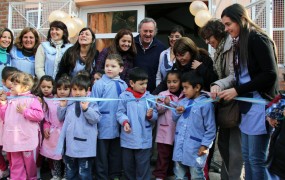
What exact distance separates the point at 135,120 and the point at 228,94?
1.13 m

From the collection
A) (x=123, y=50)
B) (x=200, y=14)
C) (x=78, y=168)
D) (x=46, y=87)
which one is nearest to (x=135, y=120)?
(x=78, y=168)

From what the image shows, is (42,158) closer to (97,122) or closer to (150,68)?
(97,122)

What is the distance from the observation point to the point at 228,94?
268cm

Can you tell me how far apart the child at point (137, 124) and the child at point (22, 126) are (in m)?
1.05

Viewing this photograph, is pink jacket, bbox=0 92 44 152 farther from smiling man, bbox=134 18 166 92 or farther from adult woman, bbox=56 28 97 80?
smiling man, bbox=134 18 166 92

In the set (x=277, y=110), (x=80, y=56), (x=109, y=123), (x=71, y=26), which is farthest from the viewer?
(x=71, y=26)

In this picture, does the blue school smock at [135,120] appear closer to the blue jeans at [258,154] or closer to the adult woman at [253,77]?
the adult woman at [253,77]

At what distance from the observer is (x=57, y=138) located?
3793 mm

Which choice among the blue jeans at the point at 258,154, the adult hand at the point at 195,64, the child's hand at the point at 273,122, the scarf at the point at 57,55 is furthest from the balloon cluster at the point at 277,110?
the scarf at the point at 57,55

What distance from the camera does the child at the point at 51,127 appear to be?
3.77 meters

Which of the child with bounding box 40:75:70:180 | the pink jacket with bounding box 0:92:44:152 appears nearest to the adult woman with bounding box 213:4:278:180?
the child with bounding box 40:75:70:180

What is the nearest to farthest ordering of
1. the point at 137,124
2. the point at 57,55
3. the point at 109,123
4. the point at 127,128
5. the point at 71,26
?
the point at 127,128 < the point at 137,124 < the point at 109,123 < the point at 57,55 < the point at 71,26

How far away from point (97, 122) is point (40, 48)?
5.06 ft

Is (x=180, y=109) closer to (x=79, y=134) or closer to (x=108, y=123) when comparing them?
(x=108, y=123)
